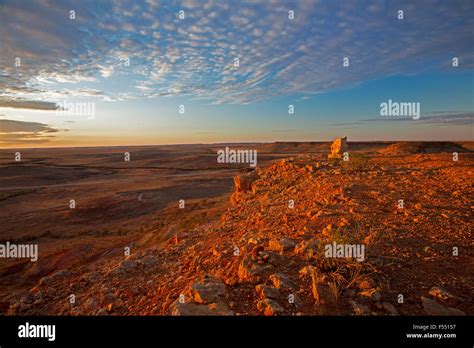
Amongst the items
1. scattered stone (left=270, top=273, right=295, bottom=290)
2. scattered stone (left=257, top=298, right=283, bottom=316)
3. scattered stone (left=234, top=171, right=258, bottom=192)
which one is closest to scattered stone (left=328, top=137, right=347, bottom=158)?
scattered stone (left=234, top=171, right=258, bottom=192)

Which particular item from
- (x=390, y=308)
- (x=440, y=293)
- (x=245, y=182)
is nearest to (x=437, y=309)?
(x=440, y=293)

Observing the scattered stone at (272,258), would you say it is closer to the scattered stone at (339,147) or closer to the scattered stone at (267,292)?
the scattered stone at (267,292)

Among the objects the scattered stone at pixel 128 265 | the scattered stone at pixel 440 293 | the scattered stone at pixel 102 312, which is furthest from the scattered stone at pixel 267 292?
the scattered stone at pixel 128 265

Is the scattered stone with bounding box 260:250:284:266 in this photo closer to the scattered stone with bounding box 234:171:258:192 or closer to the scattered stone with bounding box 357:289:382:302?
the scattered stone with bounding box 357:289:382:302

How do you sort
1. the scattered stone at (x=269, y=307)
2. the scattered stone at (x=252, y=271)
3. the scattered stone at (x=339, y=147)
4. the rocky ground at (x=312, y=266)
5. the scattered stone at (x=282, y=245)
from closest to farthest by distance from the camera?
1. the scattered stone at (x=269, y=307)
2. the rocky ground at (x=312, y=266)
3. the scattered stone at (x=252, y=271)
4. the scattered stone at (x=282, y=245)
5. the scattered stone at (x=339, y=147)

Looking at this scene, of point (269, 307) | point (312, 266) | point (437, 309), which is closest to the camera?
point (437, 309)

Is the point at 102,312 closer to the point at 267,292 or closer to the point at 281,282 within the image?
the point at 267,292

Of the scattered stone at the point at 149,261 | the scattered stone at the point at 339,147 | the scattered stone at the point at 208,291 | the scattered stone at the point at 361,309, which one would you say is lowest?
the scattered stone at the point at 149,261

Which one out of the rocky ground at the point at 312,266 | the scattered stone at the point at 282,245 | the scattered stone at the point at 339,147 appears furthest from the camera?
the scattered stone at the point at 339,147

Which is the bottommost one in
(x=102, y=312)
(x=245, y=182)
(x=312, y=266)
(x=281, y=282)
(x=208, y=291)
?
(x=102, y=312)
